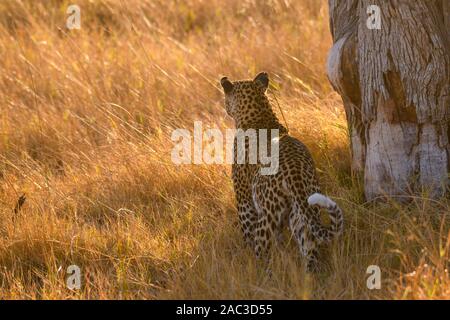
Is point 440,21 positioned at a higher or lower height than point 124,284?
higher

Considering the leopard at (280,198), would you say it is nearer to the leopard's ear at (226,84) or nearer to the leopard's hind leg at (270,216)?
the leopard's hind leg at (270,216)

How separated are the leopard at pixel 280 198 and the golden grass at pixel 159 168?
0.12 metres

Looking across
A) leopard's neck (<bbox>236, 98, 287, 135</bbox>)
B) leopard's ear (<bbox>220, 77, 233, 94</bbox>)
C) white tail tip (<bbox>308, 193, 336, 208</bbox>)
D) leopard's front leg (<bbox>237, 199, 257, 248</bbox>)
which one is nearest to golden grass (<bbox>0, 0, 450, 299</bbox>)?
leopard's front leg (<bbox>237, 199, 257, 248</bbox>)

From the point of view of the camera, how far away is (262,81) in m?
5.53

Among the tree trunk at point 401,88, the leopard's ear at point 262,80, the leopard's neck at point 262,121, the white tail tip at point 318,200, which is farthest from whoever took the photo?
the leopard's ear at point 262,80

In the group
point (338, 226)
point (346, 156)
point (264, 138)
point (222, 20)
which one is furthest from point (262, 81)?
point (222, 20)

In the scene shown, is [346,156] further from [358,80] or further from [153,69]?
[153,69]

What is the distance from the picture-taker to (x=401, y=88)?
16.3ft

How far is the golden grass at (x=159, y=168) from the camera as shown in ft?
14.7

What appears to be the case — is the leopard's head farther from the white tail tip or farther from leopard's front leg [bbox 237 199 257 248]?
the white tail tip

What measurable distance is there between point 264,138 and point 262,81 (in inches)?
18.1

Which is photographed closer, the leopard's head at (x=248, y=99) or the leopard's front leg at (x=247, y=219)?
the leopard's front leg at (x=247, y=219)

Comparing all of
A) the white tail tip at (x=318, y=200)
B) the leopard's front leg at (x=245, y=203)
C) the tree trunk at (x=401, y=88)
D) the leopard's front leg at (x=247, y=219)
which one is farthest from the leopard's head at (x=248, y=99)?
the white tail tip at (x=318, y=200)

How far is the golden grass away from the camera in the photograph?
447 cm
